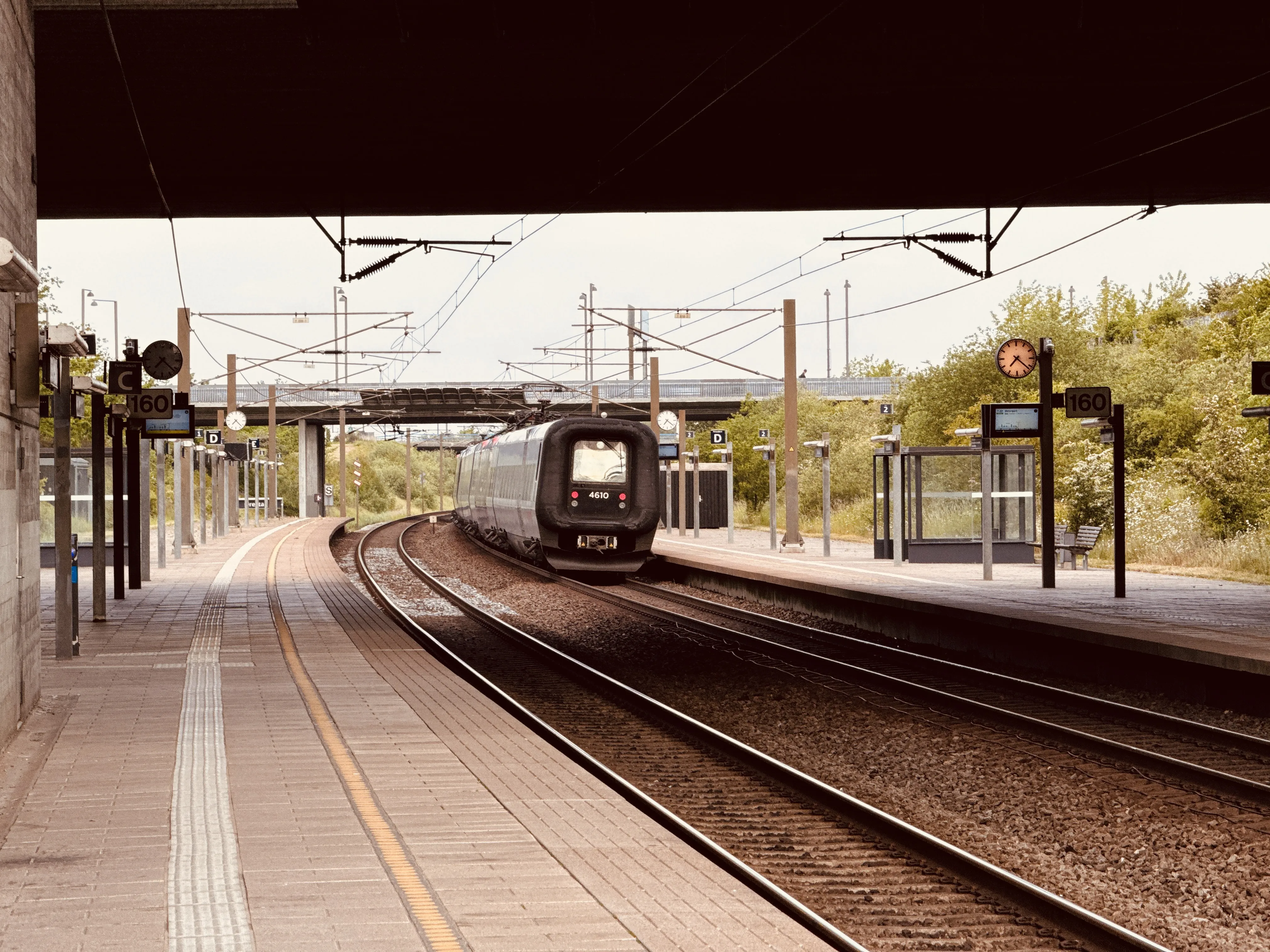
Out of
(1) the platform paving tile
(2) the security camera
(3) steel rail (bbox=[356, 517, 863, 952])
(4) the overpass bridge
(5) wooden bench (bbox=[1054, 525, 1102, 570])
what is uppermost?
(4) the overpass bridge

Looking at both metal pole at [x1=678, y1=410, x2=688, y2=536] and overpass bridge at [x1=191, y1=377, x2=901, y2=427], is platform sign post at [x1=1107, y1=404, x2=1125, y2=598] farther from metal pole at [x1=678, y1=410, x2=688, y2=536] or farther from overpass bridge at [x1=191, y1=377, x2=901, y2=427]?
overpass bridge at [x1=191, y1=377, x2=901, y2=427]

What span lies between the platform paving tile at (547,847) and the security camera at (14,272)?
3.24 metres

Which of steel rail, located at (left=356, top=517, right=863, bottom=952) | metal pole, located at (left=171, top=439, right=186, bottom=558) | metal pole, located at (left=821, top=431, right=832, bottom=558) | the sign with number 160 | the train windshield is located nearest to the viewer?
steel rail, located at (left=356, top=517, right=863, bottom=952)

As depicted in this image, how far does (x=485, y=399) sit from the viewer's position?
215 ft

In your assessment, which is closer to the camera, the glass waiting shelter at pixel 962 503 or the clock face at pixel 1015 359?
the clock face at pixel 1015 359

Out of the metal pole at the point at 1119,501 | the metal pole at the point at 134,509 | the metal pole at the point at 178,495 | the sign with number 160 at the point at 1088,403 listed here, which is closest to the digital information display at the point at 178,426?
the metal pole at the point at 134,509

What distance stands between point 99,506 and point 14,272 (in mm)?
8845

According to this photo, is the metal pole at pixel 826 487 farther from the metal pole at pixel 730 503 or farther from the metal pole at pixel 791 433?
the metal pole at pixel 730 503

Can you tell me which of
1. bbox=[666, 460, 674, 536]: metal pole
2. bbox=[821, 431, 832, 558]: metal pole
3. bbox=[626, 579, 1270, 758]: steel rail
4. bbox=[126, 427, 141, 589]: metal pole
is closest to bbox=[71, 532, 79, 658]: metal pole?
bbox=[126, 427, 141, 589]: metal pole

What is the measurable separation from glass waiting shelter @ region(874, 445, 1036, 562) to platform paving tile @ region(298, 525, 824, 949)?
15836 millimetres

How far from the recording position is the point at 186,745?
866cm

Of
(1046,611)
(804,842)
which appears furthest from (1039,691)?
(804,842)

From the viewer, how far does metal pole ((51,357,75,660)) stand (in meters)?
11.8

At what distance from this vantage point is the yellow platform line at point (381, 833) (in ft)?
16.1
